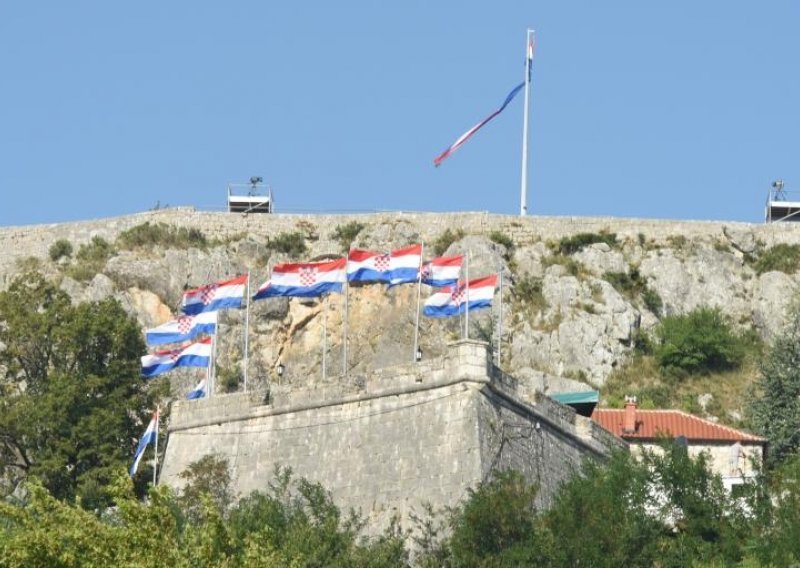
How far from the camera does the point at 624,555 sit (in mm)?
43562

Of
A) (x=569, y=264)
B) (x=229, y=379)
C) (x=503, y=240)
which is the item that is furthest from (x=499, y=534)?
(x=503, y=240)

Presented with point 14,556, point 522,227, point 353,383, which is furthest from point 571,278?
point 14,556

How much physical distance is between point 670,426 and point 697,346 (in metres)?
17.1

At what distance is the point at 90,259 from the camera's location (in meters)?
81.4

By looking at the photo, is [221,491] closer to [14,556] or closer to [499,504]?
[499,504]

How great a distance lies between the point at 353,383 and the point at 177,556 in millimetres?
16425

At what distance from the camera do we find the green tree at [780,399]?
215 ft

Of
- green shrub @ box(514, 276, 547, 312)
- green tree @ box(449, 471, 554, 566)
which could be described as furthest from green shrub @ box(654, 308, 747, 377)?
green tree @ box(449, 471, 554, 566)

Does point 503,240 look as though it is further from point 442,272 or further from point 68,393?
point 442,272

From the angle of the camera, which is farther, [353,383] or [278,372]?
[278,372]

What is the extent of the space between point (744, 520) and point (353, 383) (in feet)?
27.8

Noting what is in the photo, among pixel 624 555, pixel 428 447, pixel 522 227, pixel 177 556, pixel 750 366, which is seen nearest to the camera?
pixel 177 556

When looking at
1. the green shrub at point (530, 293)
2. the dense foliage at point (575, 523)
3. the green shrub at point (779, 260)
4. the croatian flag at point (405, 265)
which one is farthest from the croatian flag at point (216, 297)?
the green shrub at point (779, 260)

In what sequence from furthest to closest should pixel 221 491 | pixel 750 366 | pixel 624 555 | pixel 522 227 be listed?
pixel 522 227 → pixel 750 366 → pixel 221 491 → pixel 624 555
